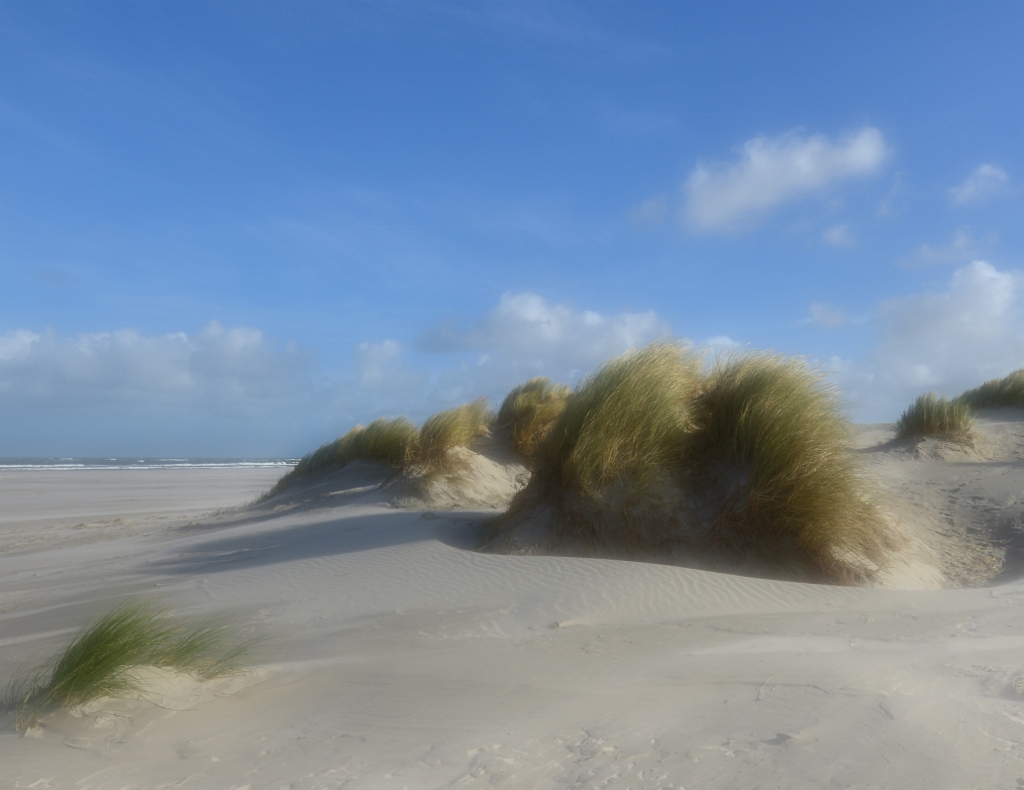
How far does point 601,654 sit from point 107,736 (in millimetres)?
2274

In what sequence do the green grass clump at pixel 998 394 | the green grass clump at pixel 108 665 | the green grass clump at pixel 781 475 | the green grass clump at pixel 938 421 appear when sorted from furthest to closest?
1. the green grass clump at pixel 998 394
2. the green grass clump at pixel 938 421
3. the green grass clump at pixel 781 475
4. the green grass clump at pixel 108 665

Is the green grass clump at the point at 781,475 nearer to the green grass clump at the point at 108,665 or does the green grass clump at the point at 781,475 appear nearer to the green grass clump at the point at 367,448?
the green grass clump at the point at 108,665

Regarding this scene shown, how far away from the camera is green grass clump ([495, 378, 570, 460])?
12.8 metres

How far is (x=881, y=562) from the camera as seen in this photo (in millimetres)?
6137

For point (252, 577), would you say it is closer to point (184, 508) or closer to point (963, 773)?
point (963, 773)

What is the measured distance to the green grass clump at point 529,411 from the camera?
1283 centimetres

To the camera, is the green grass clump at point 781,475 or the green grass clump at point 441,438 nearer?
the green grass clump at point 781,475

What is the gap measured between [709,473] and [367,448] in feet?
24.3

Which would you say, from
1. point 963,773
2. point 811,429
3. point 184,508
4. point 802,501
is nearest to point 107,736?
point 963,773

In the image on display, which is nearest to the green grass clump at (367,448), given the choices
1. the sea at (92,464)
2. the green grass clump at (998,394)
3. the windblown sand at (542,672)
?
the windblown sand at (542,672)

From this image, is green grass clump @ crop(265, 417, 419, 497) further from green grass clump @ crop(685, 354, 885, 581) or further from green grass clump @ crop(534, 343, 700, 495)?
green grass clump @ crop(685, 354, 885, 581)

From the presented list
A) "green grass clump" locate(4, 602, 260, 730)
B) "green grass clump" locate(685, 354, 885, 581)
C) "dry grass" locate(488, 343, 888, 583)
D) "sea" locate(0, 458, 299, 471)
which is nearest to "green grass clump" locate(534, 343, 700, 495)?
"dry grass" locate(488, 343, 888, 583)

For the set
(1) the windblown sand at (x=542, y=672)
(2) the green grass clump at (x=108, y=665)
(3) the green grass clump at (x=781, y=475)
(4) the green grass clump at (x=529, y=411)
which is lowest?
(1) the windblown sand at (x=542, y=672)

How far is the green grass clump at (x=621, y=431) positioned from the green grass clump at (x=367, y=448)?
14.9 feet
